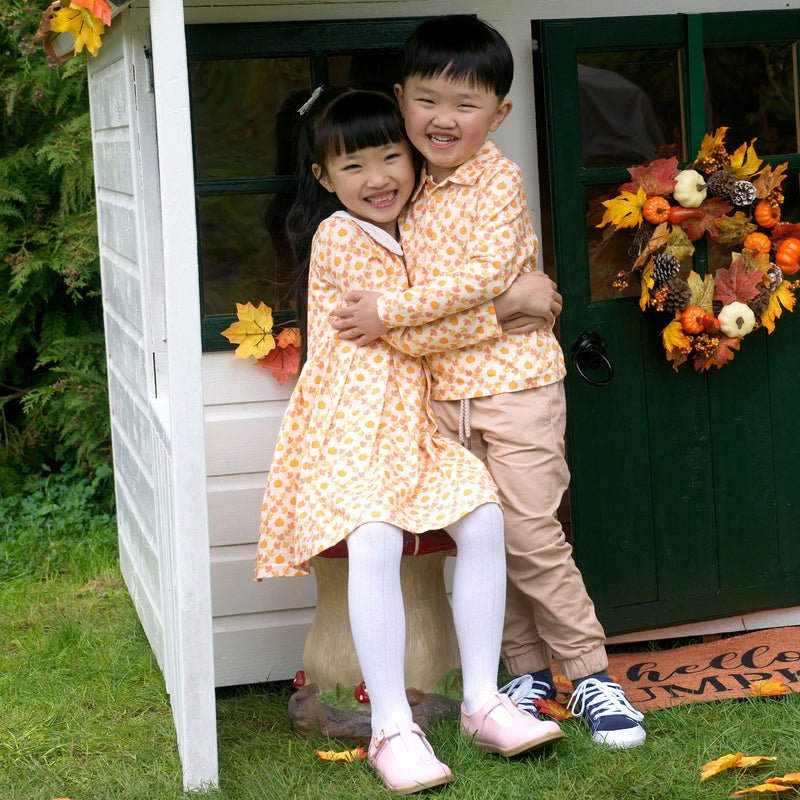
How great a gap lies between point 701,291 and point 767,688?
1215 millimetres

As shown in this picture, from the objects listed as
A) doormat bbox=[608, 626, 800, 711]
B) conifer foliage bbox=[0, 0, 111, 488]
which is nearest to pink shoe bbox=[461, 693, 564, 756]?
doormat bbox=[608, 626, 800, 711]

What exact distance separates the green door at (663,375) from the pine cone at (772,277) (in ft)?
0.63

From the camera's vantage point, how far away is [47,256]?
539 cm

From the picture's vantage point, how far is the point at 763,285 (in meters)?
3.58

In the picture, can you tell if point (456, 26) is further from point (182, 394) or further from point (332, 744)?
point (332, 744)

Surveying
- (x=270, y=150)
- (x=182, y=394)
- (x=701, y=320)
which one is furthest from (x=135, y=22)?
(x=701, y=320)

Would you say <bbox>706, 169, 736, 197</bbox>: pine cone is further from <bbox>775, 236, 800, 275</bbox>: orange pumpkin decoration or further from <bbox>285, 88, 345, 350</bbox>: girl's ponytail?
<bbox>285, 88, 345, 350</bbox>: girl's ponytail

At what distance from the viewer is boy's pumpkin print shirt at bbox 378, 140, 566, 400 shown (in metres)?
2.93

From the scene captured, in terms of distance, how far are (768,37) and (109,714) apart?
2.97 metres

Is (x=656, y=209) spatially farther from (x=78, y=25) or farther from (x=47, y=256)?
(x=47, y=256)

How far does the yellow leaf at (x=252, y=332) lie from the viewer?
339 cm

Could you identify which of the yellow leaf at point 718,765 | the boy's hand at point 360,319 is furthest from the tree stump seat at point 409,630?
the yellow leaf at point 718,765

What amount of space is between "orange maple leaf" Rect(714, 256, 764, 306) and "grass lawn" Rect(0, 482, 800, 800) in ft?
3.99

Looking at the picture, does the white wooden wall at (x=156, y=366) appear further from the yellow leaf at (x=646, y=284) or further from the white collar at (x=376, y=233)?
the yellow leaf at (x=646, y=284)
